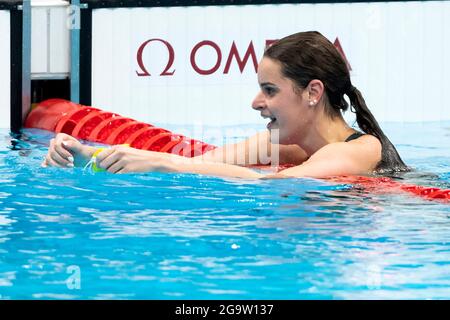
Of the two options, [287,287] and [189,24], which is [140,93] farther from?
[287,287]

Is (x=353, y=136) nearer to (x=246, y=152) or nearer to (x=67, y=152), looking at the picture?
(x=246, y=152)

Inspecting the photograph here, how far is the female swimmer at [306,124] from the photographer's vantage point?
3.84 metres

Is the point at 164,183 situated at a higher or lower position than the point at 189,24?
lower

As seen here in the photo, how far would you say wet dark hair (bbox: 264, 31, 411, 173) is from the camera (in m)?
3.89

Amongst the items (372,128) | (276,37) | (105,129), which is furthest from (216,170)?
(276,37)

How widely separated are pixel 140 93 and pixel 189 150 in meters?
1.99

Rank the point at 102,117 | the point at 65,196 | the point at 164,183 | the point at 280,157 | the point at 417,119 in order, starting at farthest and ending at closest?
the point at 417,119, the point at 102,117, the point at 280,157, the point at 164,183, the point at 65,196

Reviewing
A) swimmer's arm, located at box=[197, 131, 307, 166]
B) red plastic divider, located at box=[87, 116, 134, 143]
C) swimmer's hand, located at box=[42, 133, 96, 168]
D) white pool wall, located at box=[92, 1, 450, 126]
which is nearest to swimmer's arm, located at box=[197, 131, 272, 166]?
swimmer's arm, located at box=[197, 131, 307, 166]

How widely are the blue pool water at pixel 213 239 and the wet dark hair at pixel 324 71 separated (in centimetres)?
24

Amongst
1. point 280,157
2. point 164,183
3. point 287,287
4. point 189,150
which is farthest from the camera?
point 189,150

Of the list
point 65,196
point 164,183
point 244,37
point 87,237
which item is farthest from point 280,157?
point 244,37

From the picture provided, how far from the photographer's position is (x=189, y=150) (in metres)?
5.45

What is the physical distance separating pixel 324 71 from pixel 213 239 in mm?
1249

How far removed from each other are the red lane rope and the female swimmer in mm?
526
